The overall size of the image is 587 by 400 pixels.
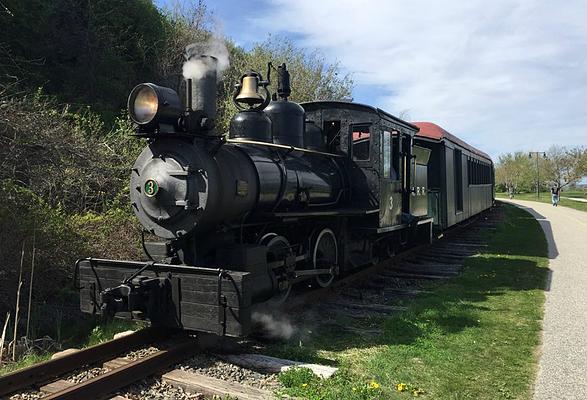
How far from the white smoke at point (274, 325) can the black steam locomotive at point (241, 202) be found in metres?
0.35

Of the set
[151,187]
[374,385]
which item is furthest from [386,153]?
[374,385]

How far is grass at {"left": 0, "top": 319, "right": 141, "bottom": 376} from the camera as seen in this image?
203 inches

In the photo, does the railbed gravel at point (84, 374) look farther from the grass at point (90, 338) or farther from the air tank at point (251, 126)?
the air tank at point (251, 126)

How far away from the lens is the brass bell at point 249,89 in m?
6.56

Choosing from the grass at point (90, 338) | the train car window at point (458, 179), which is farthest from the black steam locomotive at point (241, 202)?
the train car window at point (458, 179)

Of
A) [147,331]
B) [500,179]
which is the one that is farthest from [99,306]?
[500,179]

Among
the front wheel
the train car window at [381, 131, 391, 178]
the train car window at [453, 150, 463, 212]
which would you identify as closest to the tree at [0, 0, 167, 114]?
the train car window at [381, 131, 391, 178]

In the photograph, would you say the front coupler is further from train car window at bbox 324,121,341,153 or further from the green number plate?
train car window at bbox 324,121,341,153

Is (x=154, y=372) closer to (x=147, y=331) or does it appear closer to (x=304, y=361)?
(x=147, y=331)

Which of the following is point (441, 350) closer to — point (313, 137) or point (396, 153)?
point (313, 137)

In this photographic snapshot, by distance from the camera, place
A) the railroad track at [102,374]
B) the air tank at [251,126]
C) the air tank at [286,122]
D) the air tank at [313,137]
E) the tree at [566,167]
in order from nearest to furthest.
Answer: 1. the railroad track at [102,374]
2. the air tank at [251,126]
3. the air tank at [286,122]
4. the air tank at [313,137]
5. the tree at [566,167]

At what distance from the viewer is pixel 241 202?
5.35 metres

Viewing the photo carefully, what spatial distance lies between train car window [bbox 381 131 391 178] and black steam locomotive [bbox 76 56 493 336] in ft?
0.11

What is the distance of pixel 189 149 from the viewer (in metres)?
4.93
